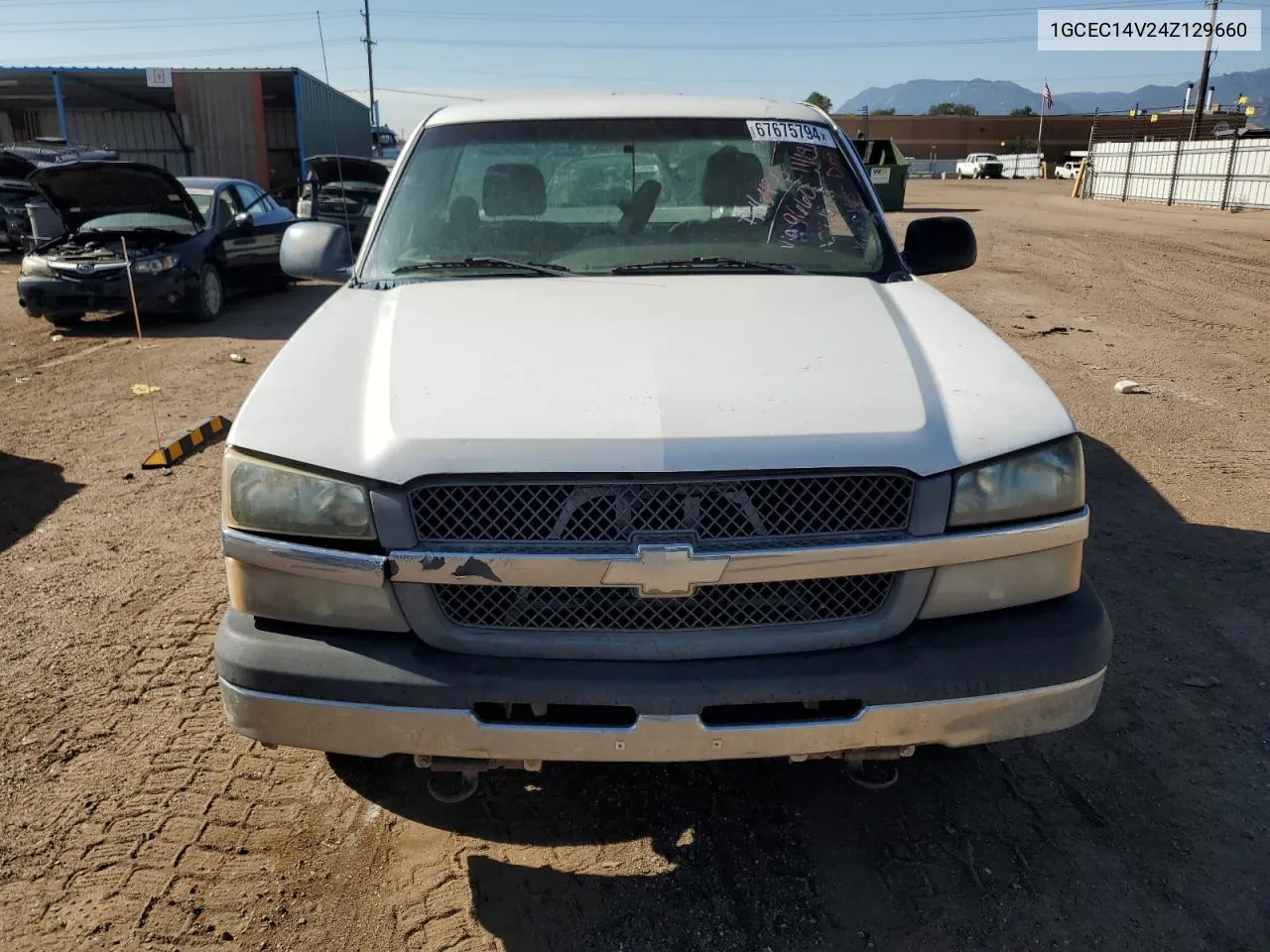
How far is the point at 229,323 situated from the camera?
37.6ft

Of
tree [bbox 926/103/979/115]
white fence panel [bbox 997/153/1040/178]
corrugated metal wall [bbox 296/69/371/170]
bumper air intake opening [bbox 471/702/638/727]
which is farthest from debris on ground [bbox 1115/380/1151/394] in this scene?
tree [bbox 926/103/979/115]

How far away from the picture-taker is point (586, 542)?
218cm

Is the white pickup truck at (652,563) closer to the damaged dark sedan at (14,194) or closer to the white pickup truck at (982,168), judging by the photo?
the damaged dark sedan at (14,194)

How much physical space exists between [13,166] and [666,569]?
62.2ft

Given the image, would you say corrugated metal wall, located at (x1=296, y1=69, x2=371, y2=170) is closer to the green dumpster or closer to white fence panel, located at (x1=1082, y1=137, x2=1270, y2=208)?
the green dumpster

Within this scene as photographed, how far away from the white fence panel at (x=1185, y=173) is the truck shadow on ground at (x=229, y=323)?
25.6 m

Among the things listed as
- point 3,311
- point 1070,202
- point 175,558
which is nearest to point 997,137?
point 1070,202

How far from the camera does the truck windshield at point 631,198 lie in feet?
11.5

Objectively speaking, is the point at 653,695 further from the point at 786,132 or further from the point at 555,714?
the point at 786,132

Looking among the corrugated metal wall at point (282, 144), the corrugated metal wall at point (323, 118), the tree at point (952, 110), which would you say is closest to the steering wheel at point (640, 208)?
the corrugated metal wall at point (323, 118)

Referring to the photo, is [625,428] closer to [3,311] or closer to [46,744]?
[46,744]

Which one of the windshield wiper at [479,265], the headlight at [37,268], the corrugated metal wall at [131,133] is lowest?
the headlight at [37,268]

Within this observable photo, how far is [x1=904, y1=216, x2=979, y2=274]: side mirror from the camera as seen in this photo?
12.8ft

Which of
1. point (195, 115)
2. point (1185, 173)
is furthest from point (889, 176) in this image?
point (195, 115)
